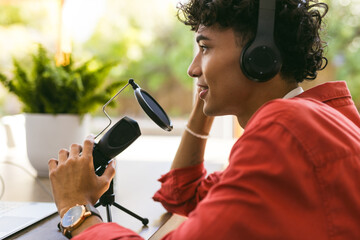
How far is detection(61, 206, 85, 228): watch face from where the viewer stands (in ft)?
2.48

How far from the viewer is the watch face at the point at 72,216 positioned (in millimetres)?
757

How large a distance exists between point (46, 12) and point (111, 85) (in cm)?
630

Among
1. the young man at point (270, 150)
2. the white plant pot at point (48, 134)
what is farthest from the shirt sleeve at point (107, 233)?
the white plant pot at point (48, 134)

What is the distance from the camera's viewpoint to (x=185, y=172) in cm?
121

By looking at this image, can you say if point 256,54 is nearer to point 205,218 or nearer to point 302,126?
point 302,126

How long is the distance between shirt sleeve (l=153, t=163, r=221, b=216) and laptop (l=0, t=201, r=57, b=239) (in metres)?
0.30

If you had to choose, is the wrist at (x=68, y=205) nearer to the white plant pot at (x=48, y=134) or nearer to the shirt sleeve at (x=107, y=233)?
the shirt sleeve at (x=107, y=233)

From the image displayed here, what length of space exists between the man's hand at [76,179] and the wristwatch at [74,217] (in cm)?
2

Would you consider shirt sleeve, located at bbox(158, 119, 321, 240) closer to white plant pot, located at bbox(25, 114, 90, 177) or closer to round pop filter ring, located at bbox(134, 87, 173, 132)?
round pop filter ring, located at bbox(134, 87, 173, 132)

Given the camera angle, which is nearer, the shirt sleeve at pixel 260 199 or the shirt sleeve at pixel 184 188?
the shirt sleeve at pixel 260 199

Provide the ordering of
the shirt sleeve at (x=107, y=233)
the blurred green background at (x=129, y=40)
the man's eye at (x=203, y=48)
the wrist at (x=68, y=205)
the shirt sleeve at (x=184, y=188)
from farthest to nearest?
the blurred green background at (x=129, y=40) → the shirt sleeve at (x=184, y=188) → the man's eye at (x=203, y=48) → the wrist at (x=68, y=205) → the shirt sleeve at (x=107, y=233)


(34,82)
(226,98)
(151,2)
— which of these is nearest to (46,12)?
(151,2)

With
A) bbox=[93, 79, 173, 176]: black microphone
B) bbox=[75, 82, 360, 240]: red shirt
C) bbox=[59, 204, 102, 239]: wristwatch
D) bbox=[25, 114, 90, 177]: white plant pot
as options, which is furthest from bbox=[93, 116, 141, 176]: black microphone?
bbox=[25, 114, 90, 177]: white plant pot

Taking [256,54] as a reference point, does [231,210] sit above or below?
below
